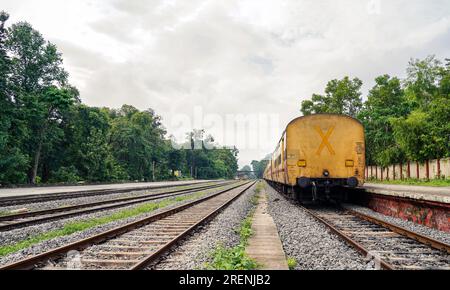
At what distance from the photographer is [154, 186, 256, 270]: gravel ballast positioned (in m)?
5.33

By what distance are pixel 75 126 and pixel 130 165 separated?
15923 millimetres

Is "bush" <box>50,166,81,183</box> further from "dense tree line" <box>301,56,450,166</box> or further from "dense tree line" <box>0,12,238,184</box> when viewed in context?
"dense tree line" <box>301,56,450,166</box>

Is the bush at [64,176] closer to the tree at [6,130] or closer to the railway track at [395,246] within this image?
A: the tree at [6,130]

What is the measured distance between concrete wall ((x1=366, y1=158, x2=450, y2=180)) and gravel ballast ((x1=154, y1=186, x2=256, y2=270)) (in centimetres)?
1943

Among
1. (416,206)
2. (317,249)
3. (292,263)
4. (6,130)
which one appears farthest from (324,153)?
(6,130)

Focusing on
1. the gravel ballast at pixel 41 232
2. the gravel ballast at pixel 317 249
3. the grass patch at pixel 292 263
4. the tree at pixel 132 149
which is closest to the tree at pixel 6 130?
the gravel ballast at pixel 41 232

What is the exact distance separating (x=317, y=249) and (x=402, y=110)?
3302 cm

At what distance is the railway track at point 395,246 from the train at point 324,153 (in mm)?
3275

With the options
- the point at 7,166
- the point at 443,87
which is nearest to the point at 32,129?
the point at 7,166

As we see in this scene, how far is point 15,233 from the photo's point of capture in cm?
833

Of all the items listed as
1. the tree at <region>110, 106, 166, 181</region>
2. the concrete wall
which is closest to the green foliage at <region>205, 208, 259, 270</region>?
the concrete wall

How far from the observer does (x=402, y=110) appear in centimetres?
3472

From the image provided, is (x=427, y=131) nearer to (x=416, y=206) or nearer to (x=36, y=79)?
(x=416, y=206)
